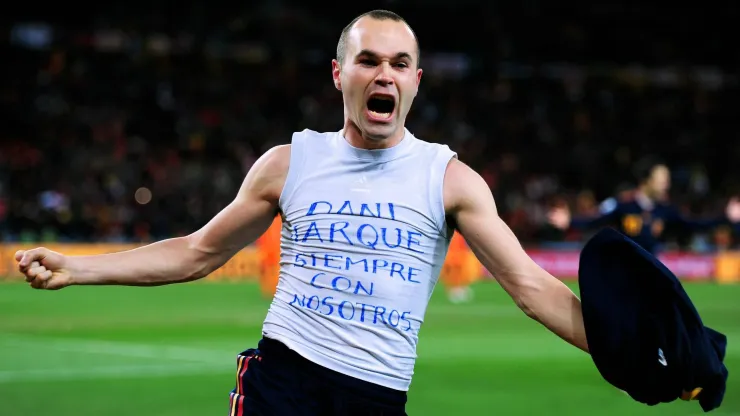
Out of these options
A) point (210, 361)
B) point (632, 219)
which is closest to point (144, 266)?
point (210, 361)

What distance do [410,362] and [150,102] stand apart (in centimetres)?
2759

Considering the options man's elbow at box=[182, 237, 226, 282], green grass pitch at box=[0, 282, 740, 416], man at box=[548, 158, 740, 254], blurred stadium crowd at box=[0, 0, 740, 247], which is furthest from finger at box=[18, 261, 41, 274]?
blurred stadium crowd at box=[0, 0, 740, 247]

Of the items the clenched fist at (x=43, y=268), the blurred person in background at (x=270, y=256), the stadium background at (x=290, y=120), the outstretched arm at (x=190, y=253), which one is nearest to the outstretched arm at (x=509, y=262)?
the outstretched arm at (x=190, y=253)

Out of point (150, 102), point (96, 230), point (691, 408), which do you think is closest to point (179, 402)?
point (691, 408)

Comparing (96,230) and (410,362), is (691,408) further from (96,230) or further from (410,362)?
(96,230)

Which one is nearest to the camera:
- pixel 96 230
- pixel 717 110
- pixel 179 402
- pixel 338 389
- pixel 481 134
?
pixel 338 389

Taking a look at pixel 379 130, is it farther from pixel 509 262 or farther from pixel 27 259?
pixel 27 259

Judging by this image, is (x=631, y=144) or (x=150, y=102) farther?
(x=631, y=144)

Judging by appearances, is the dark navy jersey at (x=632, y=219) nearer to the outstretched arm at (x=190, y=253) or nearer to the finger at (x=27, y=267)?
the outstretched arm at (x=190, y=253)

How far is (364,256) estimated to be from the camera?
419 centimetres

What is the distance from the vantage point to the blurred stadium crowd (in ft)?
91.4

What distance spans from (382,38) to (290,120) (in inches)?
1112

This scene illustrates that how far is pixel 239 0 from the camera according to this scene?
116ft

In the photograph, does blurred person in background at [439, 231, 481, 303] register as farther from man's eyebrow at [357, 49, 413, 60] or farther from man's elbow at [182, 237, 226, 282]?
man's eyebrow at [357, 49, 413, 60]
